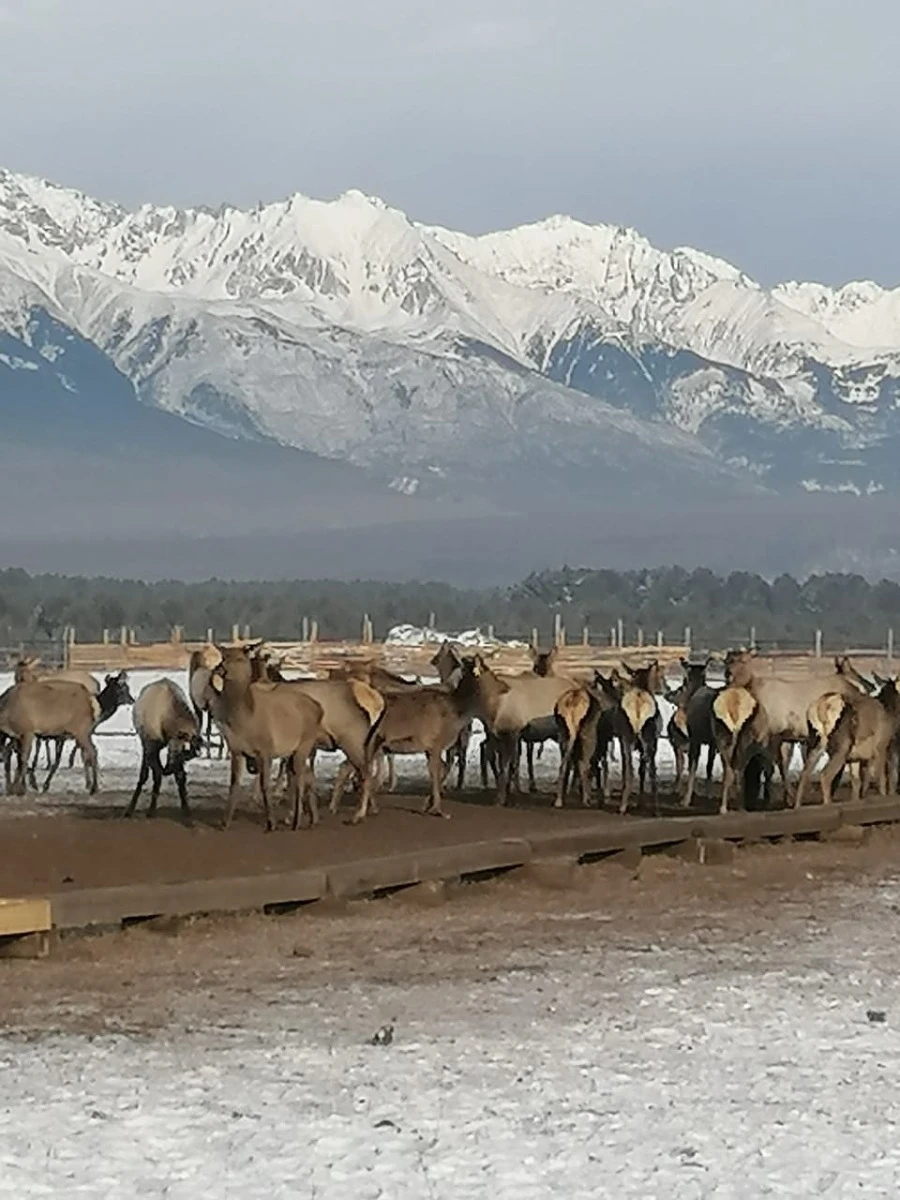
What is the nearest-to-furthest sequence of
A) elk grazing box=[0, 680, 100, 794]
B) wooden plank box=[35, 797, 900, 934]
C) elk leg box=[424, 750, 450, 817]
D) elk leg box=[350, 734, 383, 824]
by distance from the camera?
wooden plank box=[35, 797, 900, 934] < elk leg box=[350, 734, 383, 824] < elk leg box=[424, 750, 450, 817] < elk grazing box=[0, 680, 100, 794]

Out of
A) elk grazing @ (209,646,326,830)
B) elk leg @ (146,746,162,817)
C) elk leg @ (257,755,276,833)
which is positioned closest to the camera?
elk leg @ (257,755,276,833)

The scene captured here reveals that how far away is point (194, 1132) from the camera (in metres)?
8.96

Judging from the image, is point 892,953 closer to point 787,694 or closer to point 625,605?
point 787,694

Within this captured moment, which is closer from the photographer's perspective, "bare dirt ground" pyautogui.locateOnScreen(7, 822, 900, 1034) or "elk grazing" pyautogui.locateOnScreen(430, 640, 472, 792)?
"bare dirt ground" pyautogui.locateOnScreen(7, 822, 900, 1034)

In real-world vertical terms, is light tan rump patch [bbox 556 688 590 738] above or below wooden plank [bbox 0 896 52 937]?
above

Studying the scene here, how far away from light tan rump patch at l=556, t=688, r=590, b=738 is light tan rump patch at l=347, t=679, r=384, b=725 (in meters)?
3.31

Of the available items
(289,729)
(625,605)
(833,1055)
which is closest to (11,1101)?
(833,1055)

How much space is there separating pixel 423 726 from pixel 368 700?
34.8 inches

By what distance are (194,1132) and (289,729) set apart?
414 inches

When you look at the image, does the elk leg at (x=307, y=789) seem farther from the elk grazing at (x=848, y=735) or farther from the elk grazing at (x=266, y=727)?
the elk grazing at (x=848, y=735)

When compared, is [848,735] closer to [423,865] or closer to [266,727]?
[266,727]

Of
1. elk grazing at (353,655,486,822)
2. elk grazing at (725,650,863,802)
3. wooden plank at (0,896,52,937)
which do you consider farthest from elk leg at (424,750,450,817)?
wooden plank at (0,896,52,937)

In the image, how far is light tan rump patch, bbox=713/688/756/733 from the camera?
22547 millimetres

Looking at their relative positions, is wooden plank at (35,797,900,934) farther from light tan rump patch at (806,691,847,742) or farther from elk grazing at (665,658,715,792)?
elk grazing at (665,658,715,792)
